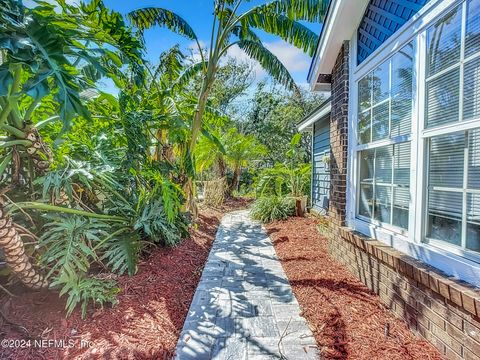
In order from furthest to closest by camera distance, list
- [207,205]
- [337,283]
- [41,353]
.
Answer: [207,205], [337,283], [41,353]

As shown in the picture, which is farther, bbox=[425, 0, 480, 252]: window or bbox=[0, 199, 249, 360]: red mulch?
bbox=[0, 199, 249, 360]: red mulch

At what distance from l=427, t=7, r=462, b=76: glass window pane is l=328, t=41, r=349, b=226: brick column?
1.65m

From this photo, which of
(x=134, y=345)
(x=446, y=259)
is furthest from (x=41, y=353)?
(x=446, y=259)

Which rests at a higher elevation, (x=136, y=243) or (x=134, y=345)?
(x=136, y=243)

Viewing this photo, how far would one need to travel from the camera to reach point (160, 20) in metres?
6.70

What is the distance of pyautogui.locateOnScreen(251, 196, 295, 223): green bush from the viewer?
790cm

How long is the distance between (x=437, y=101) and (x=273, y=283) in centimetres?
282

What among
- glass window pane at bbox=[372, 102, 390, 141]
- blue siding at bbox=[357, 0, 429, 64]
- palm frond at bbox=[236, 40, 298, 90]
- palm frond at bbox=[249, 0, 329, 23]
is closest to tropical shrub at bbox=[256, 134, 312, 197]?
palm frond at bbox=[236, 40, 298, 90]

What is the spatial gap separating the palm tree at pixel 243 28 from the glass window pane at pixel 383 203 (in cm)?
344

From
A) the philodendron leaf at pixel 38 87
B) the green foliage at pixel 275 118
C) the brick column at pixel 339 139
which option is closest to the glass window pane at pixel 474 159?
the brick column at pixel 339 139

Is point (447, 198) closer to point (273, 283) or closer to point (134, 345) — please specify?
point (273, 283)

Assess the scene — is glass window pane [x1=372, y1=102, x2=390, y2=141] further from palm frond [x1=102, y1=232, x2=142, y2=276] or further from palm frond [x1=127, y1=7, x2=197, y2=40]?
palm frond [x1=127, y1=7, x2=197, y2=40]

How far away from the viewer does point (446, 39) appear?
95.2 inches

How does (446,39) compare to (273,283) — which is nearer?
(446,39)
